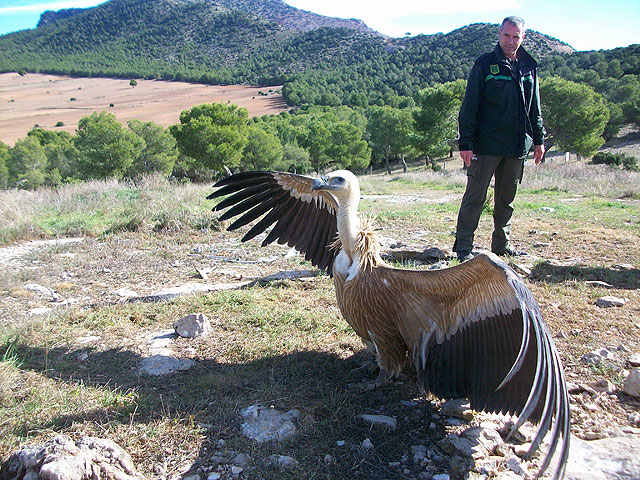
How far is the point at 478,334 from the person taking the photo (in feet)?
8.21

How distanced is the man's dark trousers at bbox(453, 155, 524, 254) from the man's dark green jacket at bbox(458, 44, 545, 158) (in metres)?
0.13

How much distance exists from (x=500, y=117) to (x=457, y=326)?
3.00 meters

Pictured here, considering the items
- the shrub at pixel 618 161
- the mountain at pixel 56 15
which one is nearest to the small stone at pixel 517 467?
the shrub at pixel 618 161

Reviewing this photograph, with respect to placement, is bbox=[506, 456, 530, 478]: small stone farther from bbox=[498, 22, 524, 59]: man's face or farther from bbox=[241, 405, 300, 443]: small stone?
bbox=[498, 22, 524, 59]: man's face

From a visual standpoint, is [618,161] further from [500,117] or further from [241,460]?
[241,460]

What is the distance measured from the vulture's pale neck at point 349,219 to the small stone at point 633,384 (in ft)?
6.53

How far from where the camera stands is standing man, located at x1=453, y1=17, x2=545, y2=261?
453 centimetres

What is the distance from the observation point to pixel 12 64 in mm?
100562

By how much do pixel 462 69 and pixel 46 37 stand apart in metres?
124

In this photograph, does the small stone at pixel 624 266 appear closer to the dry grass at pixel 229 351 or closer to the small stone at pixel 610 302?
the dry grass at pixel 229 351

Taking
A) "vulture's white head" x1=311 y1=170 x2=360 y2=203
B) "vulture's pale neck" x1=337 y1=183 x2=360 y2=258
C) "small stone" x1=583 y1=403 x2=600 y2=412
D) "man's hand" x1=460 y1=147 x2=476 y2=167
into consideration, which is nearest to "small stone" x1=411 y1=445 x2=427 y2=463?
"small stone" x1=583 y1=403 x2=600 y2=412

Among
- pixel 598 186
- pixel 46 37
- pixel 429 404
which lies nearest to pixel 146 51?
pixel 46 37

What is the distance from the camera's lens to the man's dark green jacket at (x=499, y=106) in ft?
14.9

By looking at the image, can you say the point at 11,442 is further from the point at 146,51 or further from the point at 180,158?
the point at 146,51
